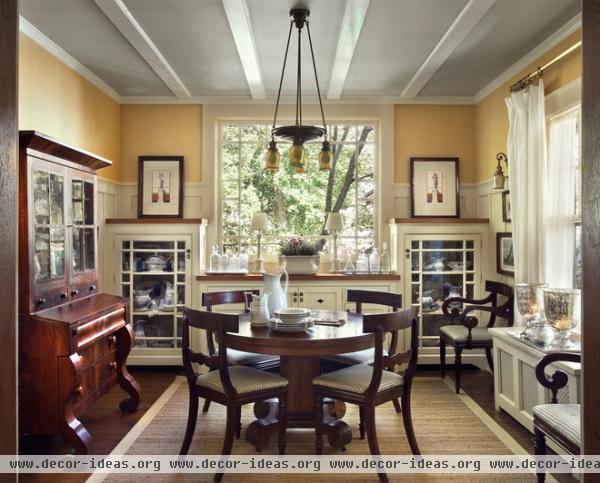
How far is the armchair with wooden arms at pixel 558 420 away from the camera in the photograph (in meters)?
1.99

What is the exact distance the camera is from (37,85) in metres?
3.26

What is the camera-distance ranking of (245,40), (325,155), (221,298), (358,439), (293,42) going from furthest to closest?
(221,298)
(293,42)
(245,40)
(358,439)
(325,155)

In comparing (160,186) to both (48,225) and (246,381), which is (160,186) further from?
(246,381)

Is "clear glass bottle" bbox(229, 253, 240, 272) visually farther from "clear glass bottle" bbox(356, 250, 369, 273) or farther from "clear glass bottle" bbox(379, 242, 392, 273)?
"clear glass bottle" bbox(379, 242, 392, 273)

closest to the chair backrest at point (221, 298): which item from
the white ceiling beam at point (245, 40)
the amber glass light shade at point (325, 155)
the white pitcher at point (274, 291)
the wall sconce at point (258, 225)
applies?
the white pitcher at point (274, 291)

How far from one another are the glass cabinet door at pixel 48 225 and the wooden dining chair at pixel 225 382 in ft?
3.12

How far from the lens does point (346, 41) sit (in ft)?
10.8

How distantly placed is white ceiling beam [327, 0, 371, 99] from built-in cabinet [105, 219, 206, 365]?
1.88 meters

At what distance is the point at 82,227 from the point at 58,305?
26.1 inches

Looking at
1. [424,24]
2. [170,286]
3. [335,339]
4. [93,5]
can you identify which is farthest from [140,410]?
[424,24]

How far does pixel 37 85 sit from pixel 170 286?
6.80 feet

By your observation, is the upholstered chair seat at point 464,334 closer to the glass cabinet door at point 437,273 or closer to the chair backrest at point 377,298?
the glass cabinet door at point 437,273

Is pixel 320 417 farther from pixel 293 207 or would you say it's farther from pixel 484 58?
pixel 484 58

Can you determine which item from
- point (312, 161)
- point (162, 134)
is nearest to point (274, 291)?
point (312, 161)
